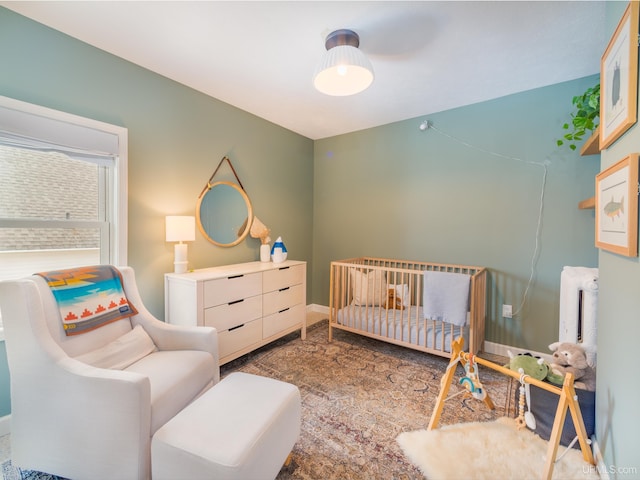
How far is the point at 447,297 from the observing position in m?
2.31

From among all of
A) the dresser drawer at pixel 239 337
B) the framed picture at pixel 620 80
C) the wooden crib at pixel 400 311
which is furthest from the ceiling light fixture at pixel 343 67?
the dresser drawer at pixel 239 337

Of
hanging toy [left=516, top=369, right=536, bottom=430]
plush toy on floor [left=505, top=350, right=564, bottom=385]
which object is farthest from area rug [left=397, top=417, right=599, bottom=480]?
plush toy on floor [left=505, top=350, right=564, bottom=385]

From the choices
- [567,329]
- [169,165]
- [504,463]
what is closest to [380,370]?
[504,463]

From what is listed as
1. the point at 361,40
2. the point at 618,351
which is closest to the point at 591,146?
the point at 618,351

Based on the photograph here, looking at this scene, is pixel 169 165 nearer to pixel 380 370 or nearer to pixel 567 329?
pixel 380 370

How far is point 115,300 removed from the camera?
1714 mm

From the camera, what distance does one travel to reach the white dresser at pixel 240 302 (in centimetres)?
218

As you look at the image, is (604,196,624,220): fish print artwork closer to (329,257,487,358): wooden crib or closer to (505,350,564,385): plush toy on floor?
(505,350,564,385): plush toy on floor

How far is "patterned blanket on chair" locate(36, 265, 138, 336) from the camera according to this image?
58.2 inches

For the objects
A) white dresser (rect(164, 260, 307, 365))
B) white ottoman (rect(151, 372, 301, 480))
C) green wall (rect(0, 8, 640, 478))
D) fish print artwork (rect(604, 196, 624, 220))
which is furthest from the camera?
white dresser (rect(164, 260, 307, 365))

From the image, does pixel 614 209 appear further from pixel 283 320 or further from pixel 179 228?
pixel 179 228

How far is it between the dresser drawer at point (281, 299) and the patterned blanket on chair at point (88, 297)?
1143 millimetres

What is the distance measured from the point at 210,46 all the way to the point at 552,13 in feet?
7.09

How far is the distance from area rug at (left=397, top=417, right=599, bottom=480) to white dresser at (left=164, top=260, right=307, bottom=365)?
146cm
